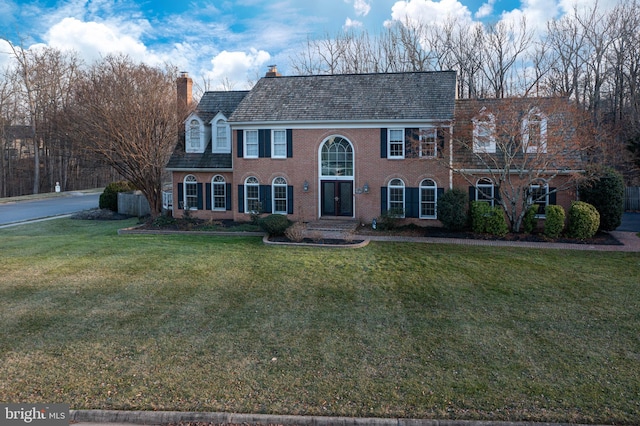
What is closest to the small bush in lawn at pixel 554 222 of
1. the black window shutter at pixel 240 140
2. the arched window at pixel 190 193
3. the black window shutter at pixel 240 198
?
the black window shutter at pixel 240 198

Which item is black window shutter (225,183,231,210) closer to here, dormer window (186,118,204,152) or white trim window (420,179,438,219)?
dormer window (186,118,204,152)

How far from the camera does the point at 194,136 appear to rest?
25.5 meters

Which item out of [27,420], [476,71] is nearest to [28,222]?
[27,420]

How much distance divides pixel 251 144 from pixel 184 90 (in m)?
6.42

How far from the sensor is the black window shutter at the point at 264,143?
76.5 feet

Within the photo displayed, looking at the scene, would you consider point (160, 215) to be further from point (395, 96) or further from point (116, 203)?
point (395, 96)

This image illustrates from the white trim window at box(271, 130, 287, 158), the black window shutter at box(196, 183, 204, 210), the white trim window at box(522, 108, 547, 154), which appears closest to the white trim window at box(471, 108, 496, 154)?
the white trim window at box(522, 108, 547, 154)

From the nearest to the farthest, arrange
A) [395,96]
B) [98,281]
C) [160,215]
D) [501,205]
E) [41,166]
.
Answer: [98,281], [501,205], [395,96], [160,215], [41,166]

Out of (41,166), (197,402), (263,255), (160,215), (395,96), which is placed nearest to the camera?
(197,402)

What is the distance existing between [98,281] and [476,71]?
3642 cm

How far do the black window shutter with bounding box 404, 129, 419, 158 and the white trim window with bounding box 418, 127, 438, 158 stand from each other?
0.93 feet

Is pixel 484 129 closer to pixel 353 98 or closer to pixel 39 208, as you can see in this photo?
pixel 353 98

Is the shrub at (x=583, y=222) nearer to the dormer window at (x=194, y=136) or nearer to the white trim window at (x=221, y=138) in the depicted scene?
the white trim window at (x=221, y=138)

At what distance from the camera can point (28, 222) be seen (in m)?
26.7
